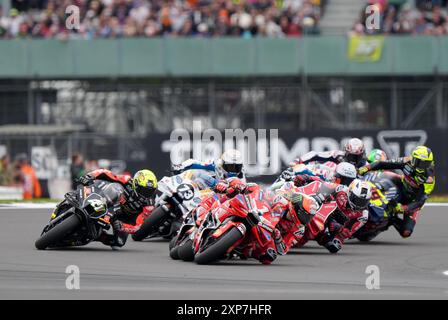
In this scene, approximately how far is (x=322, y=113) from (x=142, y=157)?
5096mm

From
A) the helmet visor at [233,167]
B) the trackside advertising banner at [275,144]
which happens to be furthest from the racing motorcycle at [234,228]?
the trackside advertising banner at [275,144]

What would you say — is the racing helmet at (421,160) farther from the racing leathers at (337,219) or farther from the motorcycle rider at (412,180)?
the racing leathers at (337,219)

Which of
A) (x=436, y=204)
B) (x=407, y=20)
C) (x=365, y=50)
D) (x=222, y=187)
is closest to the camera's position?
(x=222, y=187)

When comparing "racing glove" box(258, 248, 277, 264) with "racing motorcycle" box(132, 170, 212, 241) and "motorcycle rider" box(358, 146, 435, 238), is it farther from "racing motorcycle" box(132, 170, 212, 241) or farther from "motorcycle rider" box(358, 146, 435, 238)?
"motorcycle rider" box(358, 146, 435, 238)

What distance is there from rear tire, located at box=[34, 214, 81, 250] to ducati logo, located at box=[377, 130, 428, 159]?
13.1 metres

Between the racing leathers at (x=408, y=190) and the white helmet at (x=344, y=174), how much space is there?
3.20ft

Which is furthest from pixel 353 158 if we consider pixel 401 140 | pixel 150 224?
pixel 401 140

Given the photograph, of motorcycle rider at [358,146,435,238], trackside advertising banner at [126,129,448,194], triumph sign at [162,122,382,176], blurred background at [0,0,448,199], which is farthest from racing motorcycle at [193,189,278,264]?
blurred background at [0,0,448,199]

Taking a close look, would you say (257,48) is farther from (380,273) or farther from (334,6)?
(380,273)

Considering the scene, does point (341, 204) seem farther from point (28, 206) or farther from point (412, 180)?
point (28, 206)

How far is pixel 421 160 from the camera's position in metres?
15.8

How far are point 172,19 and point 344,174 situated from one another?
1496cm

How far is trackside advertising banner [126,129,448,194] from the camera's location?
81.8ft
